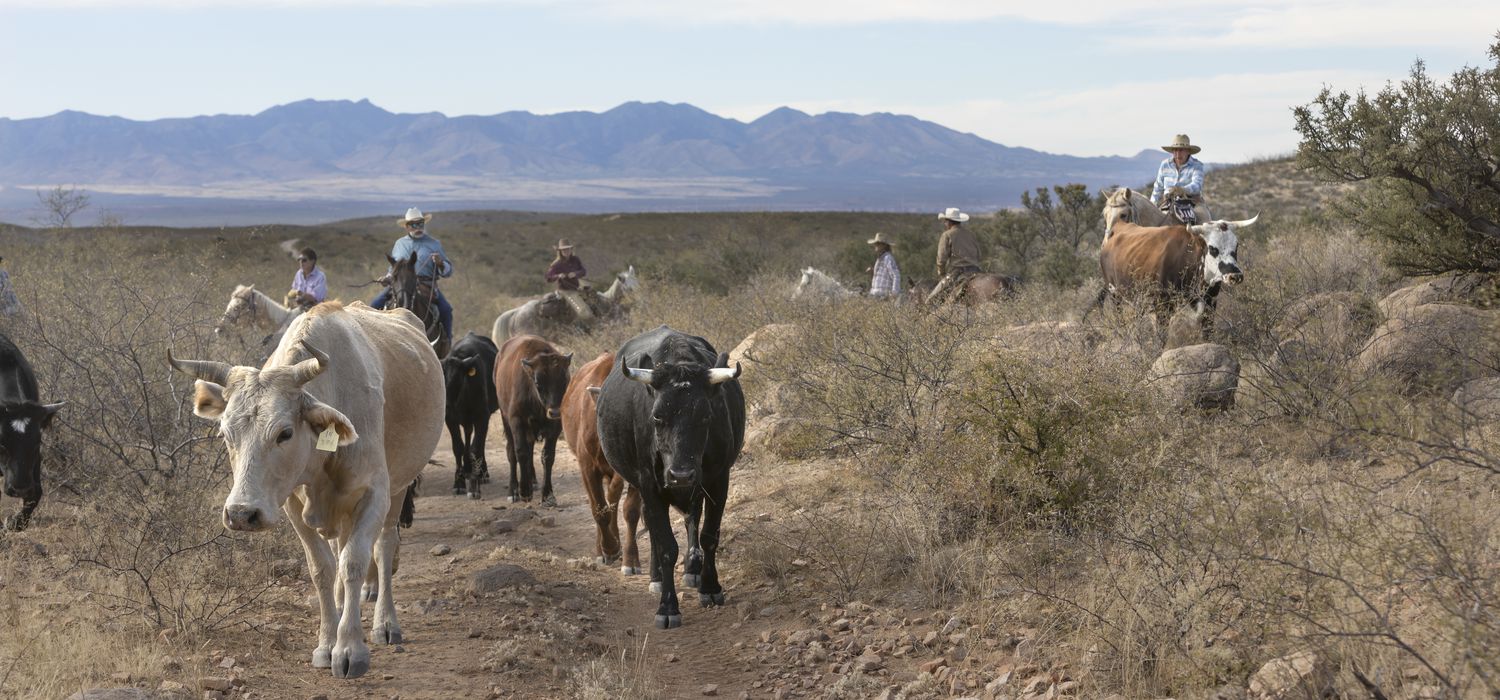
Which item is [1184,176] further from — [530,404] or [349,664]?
[349,664]

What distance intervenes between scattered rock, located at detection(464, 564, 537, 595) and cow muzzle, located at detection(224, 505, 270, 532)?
8.97 ft

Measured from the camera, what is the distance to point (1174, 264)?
532 inches

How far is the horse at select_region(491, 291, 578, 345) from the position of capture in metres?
21.5

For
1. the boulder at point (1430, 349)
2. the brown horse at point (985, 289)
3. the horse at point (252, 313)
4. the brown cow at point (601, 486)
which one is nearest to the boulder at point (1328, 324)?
the boulder at point (1430, 349)

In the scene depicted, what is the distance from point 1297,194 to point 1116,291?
32180 mm

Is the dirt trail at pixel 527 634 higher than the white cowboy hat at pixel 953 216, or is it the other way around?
the white cowboy hat at pixel 953 216

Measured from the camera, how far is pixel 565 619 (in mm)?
7777

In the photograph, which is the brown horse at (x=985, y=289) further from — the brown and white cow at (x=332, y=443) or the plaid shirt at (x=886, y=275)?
the brown and white cow at (x=332, y=443)

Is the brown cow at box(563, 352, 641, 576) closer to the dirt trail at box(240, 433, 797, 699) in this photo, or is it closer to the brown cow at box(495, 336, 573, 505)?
the dirt trail at box(240, 433, 797, 699)

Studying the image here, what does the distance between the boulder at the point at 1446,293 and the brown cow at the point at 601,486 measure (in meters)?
7.25

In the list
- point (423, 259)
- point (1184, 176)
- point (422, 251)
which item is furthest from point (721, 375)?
point (1184, 176)

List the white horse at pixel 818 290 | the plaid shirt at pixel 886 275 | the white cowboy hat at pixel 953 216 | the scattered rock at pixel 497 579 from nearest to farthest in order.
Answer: the scattered rock at pixel 497 579, the white cowboy hat at pixel 953 216, the white horse at pixel 818 290, the plaid shirt at pixel 886 275

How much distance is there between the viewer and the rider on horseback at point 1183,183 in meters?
15.0

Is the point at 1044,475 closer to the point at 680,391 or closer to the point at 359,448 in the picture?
the point at 680,391
